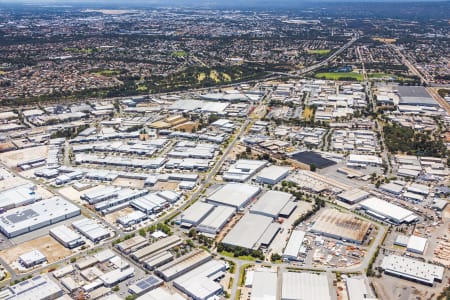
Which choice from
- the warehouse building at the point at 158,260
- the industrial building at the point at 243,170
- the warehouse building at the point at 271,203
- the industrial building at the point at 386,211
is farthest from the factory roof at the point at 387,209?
the warehouse building at the point at 158,260

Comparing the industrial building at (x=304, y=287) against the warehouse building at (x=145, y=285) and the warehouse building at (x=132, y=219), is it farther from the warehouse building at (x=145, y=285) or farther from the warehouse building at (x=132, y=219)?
the warehouse building at (x=132, y=219)

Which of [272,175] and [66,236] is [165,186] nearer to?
[272,175]

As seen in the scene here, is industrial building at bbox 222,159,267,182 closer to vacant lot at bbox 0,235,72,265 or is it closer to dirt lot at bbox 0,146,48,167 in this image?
vacant lot at bbox 0,235,72,265

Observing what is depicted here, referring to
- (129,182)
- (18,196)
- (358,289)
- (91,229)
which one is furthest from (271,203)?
(18,196)

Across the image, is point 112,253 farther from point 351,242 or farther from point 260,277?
point 351,242

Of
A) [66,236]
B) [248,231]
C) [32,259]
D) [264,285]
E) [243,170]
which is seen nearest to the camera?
[264,285]

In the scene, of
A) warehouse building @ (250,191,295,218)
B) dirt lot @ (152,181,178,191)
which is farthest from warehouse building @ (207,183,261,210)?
dirt lot @ (152,181,178,191)
